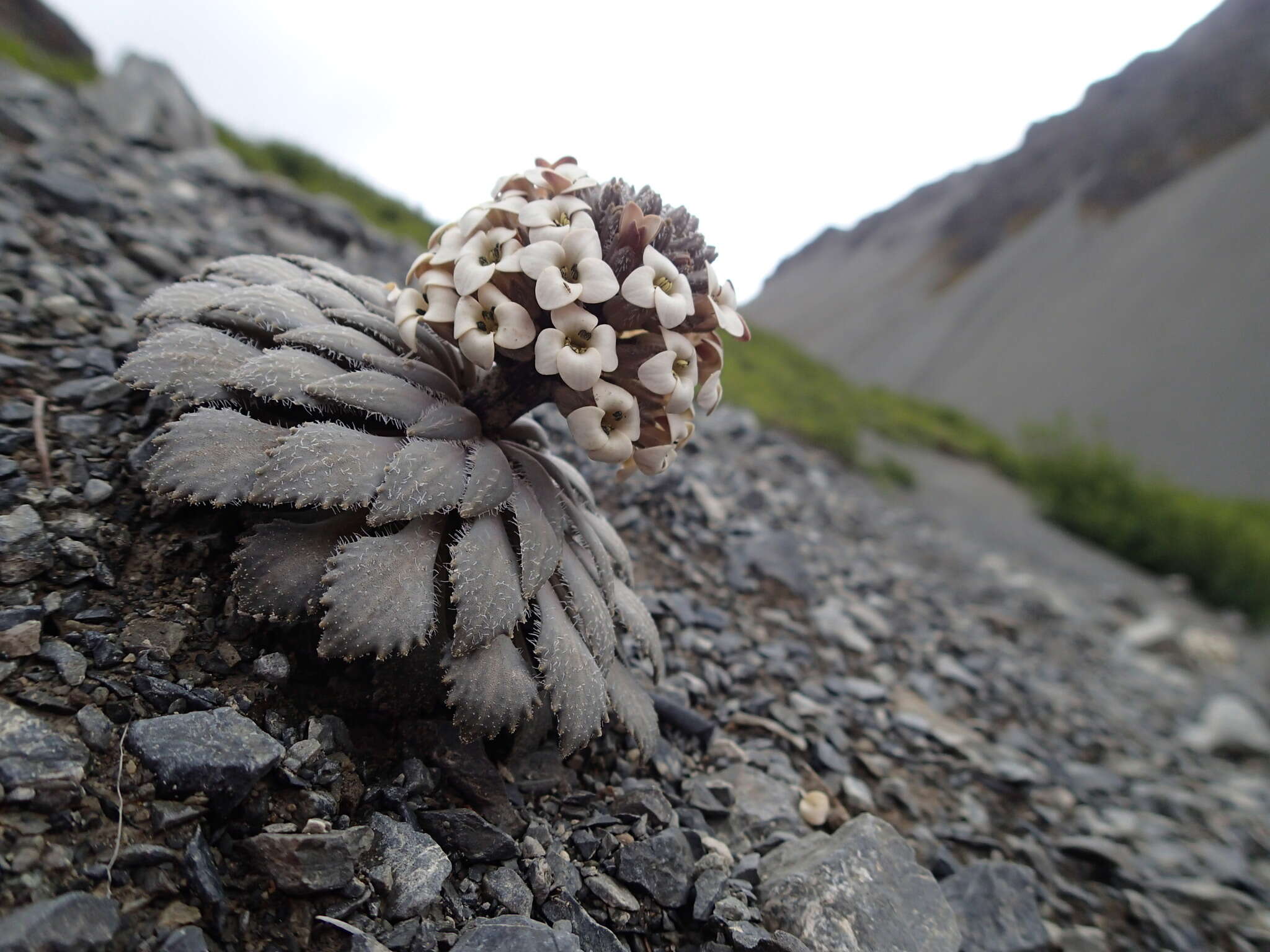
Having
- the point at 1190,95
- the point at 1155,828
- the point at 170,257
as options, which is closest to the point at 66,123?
the point at 170,257

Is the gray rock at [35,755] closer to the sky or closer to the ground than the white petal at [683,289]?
closer to the ground

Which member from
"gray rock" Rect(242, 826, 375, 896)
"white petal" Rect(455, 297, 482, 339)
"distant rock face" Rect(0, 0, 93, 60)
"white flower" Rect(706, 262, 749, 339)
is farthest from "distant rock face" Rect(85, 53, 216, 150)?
"gray rock" Rect(242, 826, 375, 896)

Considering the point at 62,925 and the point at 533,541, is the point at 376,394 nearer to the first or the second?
the point at 533,541

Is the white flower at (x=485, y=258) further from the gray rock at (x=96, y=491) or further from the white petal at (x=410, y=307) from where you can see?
the gray rock at (x=96, y=491)

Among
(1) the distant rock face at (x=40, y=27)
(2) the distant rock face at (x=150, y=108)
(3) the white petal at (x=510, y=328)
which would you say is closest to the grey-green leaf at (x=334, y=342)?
(3) the white petal at (x=510, y=328)

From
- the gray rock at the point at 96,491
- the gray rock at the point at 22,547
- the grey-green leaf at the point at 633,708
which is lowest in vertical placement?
the gray rock at the point at 22,547

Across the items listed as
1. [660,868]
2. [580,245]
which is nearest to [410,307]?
[580,245]

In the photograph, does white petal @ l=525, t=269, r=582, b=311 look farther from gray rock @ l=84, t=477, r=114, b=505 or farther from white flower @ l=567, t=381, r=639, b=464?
gray rock @ l=84, t=477, r=114, b=505
